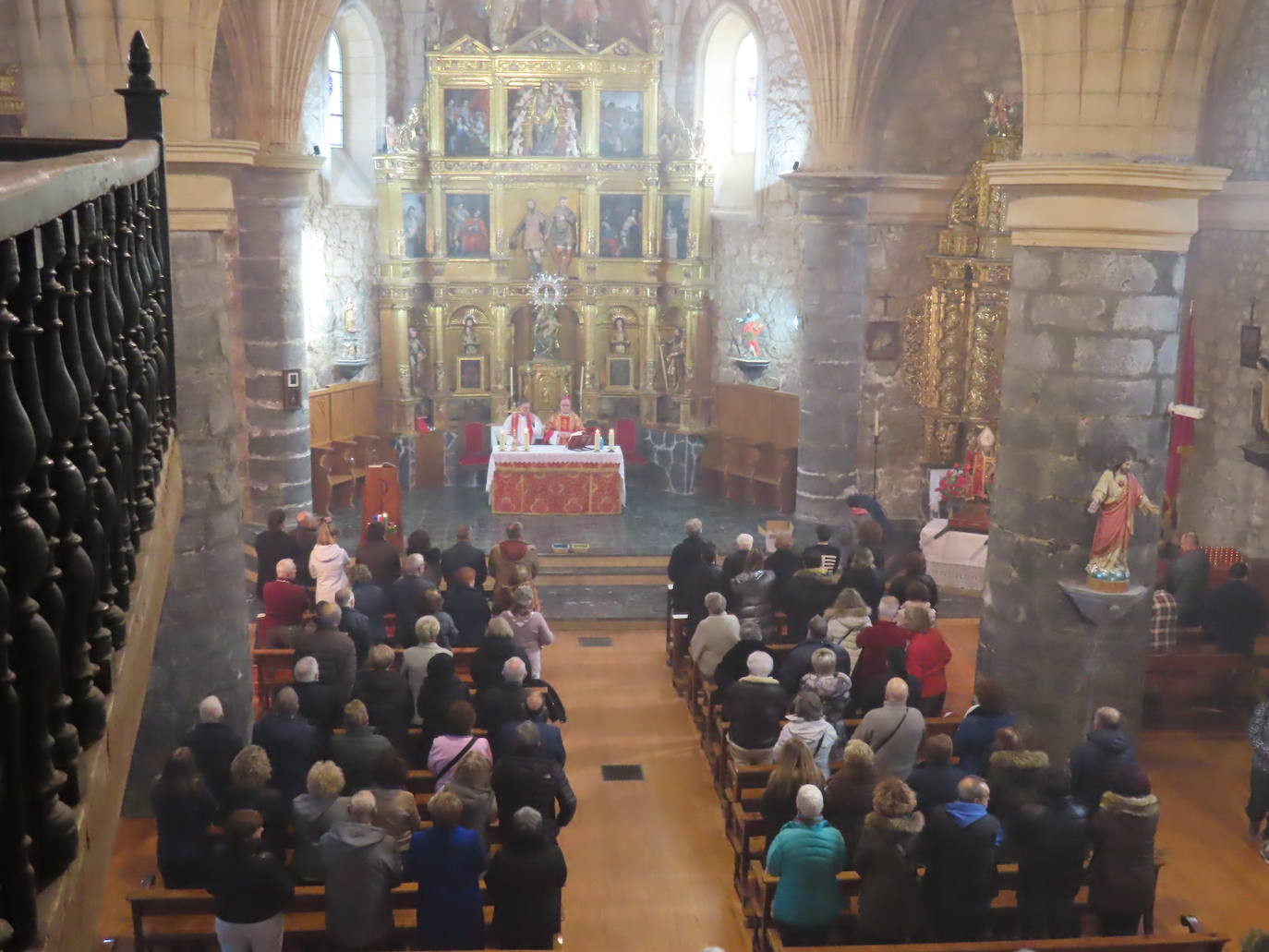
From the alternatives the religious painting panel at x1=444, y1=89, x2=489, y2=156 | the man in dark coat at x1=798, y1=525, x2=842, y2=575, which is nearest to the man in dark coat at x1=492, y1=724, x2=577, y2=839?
the man in dark coat at x1=798, y1=525, x2=842, y2=575

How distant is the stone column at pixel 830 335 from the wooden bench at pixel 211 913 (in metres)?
10.3

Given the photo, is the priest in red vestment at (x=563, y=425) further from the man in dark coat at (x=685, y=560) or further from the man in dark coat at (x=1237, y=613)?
the man in dark coat at (x=1237, y=613)

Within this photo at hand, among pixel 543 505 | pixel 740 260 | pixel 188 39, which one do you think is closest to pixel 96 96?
pixel 188 39

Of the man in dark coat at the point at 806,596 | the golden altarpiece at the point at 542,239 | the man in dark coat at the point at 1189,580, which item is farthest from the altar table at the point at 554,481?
the man in dark coat at the point at 1189,580

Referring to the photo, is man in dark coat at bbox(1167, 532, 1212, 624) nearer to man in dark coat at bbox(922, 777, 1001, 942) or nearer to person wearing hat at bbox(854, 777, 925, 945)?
man in dark coat at bbox(922, 777, 1001, 942)

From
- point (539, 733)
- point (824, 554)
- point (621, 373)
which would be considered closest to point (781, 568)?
point (824, 554)

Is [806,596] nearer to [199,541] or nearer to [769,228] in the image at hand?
[199,541]

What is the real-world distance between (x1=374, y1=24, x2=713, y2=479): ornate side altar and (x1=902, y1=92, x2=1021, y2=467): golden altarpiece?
4.37 metres

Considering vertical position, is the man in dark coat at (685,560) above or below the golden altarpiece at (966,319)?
below

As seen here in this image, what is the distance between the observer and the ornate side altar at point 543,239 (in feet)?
66.2

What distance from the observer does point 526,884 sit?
6.66 meters

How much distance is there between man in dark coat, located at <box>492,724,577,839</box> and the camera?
7395mm

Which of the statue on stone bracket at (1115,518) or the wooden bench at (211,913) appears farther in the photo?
the statue on stone bracket at (1115,518)

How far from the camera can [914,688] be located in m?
9.26
